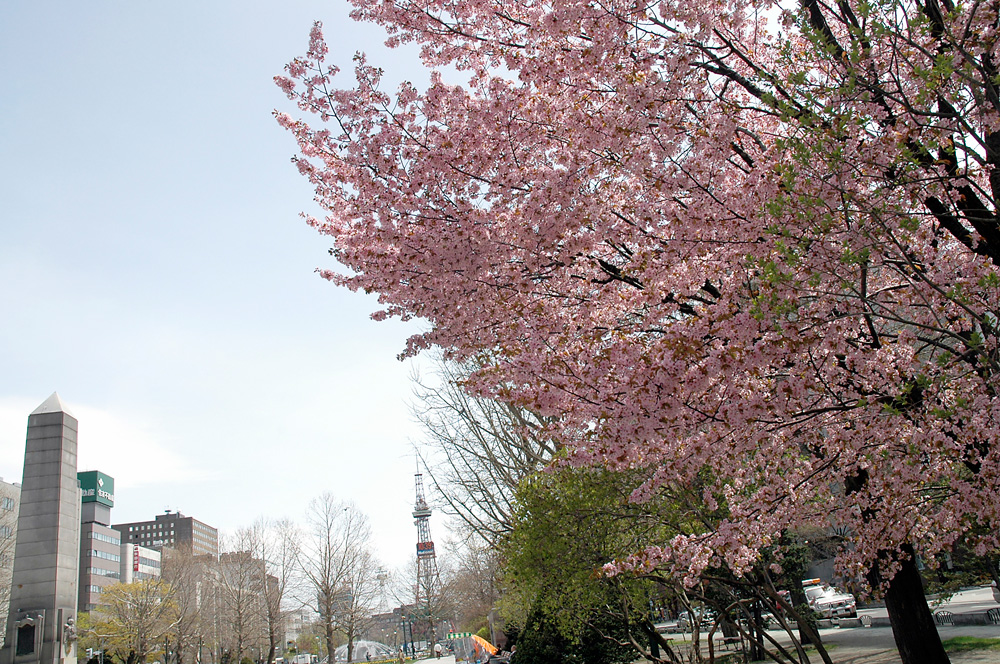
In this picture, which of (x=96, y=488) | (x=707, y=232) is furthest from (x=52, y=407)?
(x=96, y=488)

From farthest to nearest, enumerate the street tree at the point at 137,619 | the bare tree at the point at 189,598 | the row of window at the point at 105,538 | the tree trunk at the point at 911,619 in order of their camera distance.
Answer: the row of window at the point at 105,538 < the bare tree at the point at 189,598 < the street tree at the point at 137,619 < the tree trunk at the point at 911,619

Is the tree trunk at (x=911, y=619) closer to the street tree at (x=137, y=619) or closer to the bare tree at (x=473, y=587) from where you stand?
the bare tree at (x=473, y=587)

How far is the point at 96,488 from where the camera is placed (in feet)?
262

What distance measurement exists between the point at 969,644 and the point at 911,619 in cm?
673

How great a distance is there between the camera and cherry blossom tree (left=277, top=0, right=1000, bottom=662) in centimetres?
419

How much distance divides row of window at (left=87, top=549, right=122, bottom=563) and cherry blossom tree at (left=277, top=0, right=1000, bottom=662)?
8236 cm

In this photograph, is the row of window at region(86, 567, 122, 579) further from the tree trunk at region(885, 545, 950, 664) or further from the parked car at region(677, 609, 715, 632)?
the tree trunk at region(885, 545, 950, 664)

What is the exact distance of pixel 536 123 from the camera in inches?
224

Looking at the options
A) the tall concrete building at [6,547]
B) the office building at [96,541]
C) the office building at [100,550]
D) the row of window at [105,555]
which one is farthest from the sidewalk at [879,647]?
the row of window at [105,555]

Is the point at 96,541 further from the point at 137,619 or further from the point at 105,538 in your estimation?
the point at 137,619

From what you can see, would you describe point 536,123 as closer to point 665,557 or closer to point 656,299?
point 656,299

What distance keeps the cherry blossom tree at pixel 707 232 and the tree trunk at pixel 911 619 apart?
112cm

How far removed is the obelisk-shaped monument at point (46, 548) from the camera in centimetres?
2608

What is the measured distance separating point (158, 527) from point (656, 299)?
148 m
